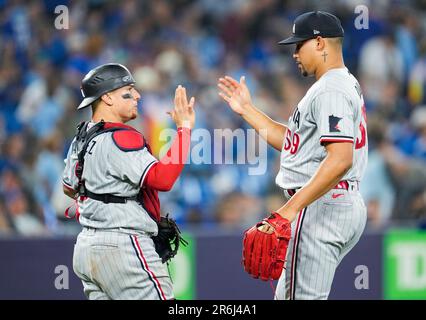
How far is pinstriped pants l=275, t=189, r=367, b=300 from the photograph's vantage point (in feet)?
15.5

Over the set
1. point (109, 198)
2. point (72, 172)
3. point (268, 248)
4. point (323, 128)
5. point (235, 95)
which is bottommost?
point (268, 248)

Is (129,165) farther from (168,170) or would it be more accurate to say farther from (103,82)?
(103,82)

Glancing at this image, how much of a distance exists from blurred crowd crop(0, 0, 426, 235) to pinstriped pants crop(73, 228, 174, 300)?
3.08 metres

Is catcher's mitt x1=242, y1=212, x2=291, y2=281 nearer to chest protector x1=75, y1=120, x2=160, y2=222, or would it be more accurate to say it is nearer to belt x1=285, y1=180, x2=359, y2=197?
belt x1=285, y1=180, x2=359, y2=197

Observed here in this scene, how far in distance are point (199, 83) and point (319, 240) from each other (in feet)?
18.9

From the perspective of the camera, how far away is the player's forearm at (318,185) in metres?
4.43

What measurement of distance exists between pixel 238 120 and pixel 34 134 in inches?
84.8

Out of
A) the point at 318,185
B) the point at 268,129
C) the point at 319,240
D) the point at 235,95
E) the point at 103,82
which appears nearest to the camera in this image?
the point at 318,185

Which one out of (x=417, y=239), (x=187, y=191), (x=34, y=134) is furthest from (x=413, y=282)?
(x=34, y=134)

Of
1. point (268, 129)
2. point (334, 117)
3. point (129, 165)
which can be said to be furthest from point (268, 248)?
point (268, 129)

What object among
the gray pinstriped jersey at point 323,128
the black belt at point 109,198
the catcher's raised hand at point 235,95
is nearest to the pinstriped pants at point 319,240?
the gray pinstriped jersey at point 323,128

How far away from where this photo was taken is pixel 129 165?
4.78 metres

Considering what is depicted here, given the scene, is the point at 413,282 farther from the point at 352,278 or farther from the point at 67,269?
the point at 67,269

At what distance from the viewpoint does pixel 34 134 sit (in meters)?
9.73
